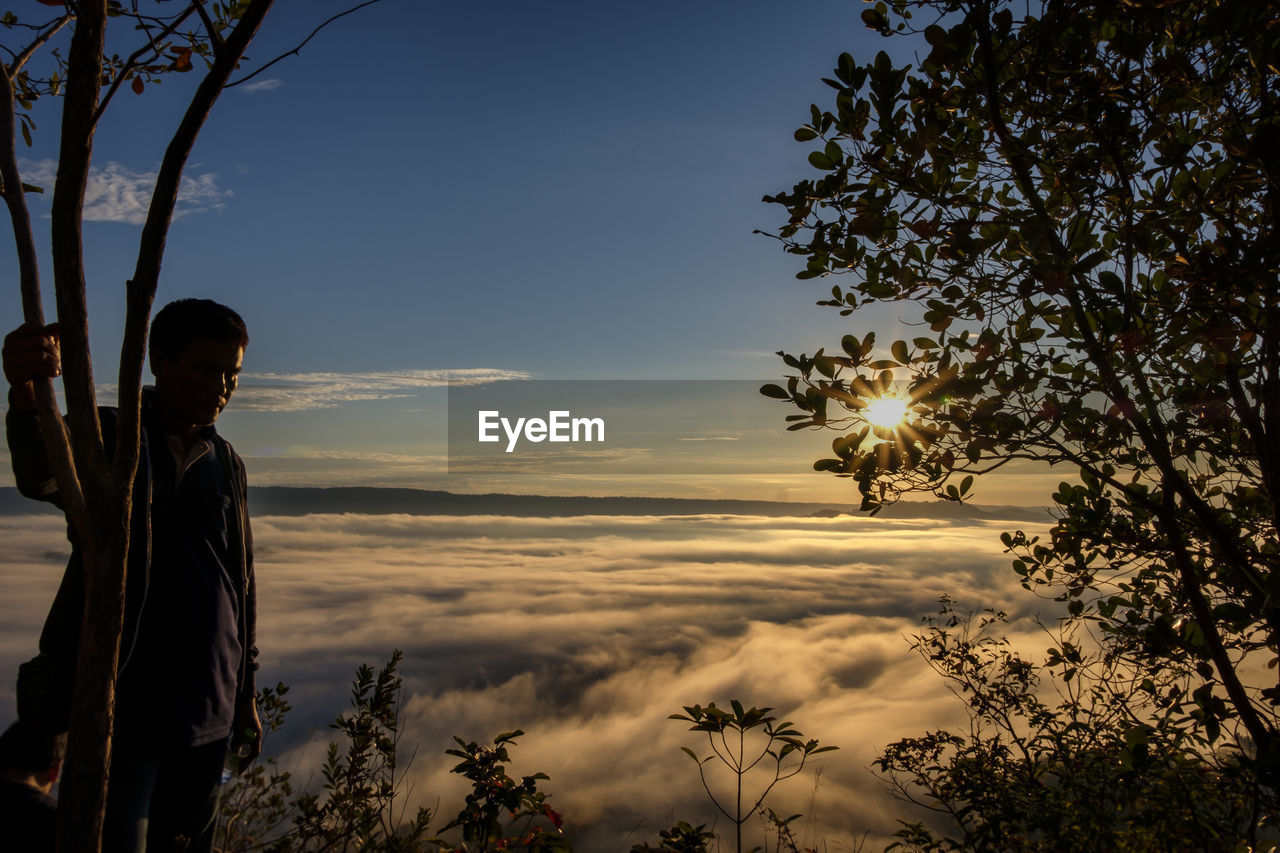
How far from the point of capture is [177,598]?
2434mm

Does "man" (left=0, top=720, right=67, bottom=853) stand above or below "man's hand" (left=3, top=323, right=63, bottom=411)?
below

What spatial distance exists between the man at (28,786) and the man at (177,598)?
0.21 ft

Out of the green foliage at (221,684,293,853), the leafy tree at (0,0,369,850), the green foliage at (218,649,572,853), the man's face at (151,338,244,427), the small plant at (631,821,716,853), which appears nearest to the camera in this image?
the leafy tree at (0,0,369,850)

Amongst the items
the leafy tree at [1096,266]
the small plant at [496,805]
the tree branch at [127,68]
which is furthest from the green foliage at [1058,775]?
the tree branch at [127,68]

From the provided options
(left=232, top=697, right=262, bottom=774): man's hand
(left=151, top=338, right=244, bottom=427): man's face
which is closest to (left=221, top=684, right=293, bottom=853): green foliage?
(left=232, top=697, right=262, bottom=774): man's hand

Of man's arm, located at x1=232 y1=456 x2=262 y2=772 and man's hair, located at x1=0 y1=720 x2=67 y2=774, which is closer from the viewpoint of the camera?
man's hair, located at x1=0 y1=720 x2=67 y2=774

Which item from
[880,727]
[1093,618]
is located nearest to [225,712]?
[1093,618]

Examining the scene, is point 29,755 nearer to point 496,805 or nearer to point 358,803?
point 496,805

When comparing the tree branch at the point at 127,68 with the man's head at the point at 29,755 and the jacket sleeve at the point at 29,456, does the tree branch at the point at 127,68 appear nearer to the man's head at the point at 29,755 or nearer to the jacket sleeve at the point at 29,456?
the jacket sleeve at the point at 29,456

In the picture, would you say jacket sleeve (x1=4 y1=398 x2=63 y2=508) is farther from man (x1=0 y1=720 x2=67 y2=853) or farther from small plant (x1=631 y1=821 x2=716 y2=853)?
small plant (x1=631 y1=821 x2=716 y2=853)

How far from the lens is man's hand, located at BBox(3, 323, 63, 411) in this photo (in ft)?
5.33

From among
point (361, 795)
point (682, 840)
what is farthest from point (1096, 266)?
point (361, 795)

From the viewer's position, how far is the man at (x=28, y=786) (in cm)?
182

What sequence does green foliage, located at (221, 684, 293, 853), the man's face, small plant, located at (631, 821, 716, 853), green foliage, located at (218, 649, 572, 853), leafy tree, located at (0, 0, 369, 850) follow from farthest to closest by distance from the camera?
1. green foliage, located at (221, 684, 293, 853)
2. green foliage, located at (218, 649, 572, 853)
3. small plant, located at (631, 821, 716, 853)
4. the man's face
5. leafy tree, located at (0, 0, 369, 850)
